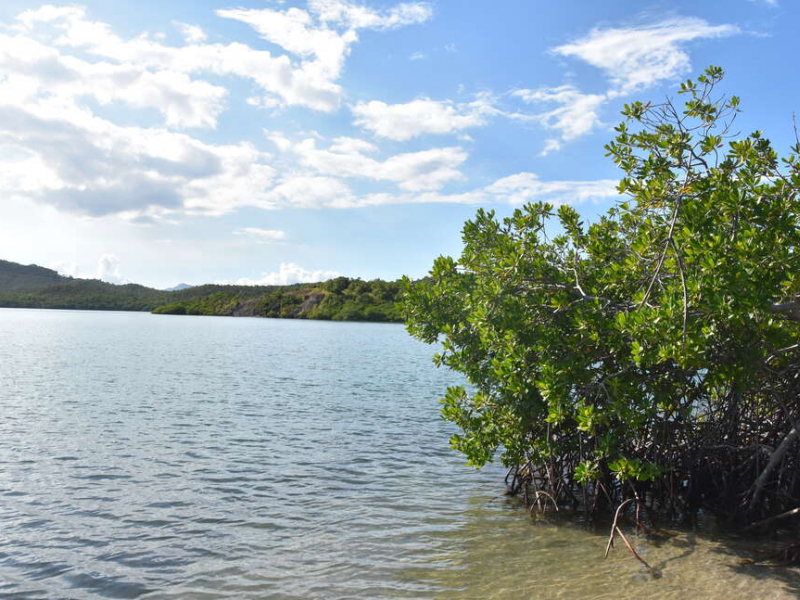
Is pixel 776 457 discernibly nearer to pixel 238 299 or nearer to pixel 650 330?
pixel 650 330

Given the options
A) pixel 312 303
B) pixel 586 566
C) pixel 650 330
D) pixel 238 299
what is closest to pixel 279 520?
pixel 586 566

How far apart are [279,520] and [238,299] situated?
491ft

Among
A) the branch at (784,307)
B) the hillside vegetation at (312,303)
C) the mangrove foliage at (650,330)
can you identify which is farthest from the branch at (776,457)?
the hillside vegetation at (312,303)

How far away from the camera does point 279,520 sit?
9.12 meters

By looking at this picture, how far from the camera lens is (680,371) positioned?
7.29m

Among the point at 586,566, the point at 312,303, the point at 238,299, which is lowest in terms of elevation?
the point at 586,566

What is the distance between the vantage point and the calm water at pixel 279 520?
6.81 meters

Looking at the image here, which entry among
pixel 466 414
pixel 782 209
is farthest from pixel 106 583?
pixel 782 209

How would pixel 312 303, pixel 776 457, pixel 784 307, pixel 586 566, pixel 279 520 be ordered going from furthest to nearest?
pixel 312 303 < pixel 279 520 < pixel 586 566 < pixel 776 457 < pixel 784 307

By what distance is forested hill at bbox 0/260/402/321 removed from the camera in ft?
433

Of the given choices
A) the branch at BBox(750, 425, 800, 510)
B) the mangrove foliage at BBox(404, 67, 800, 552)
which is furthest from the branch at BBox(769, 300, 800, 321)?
the branch at BBox(750, 425, 800, 510)

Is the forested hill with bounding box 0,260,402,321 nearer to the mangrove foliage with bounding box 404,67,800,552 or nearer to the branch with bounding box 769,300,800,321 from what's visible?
the mangrove foliage with bounding box 404,67,800,552

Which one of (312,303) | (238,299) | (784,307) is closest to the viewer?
(784,307)

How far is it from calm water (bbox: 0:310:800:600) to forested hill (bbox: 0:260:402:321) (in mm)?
100215
